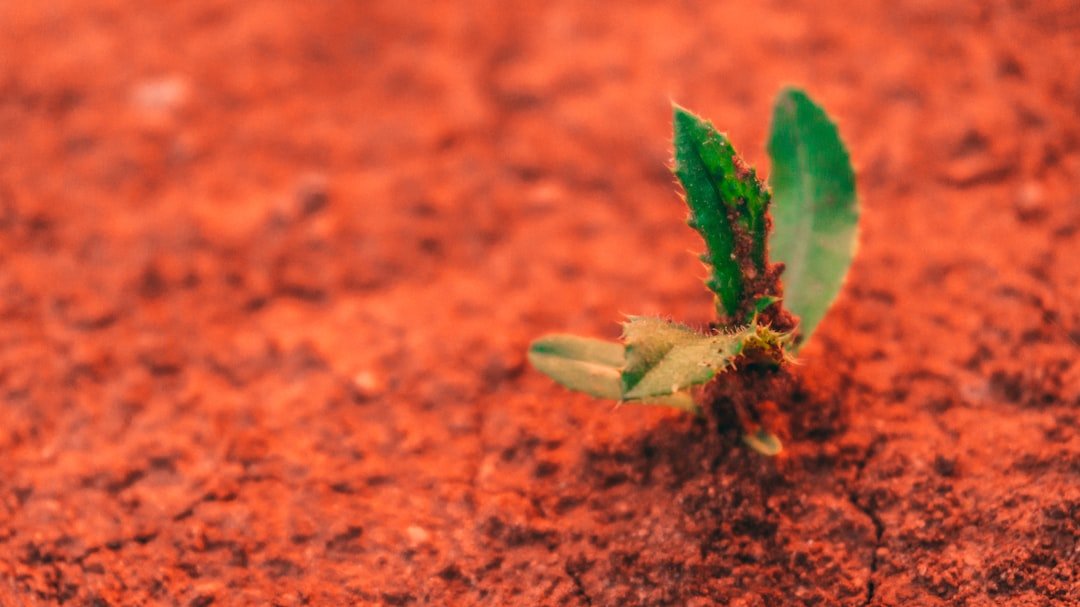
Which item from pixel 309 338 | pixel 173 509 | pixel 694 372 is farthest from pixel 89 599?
pixel 694 372

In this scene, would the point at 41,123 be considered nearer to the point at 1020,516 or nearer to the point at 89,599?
the point at 89,599

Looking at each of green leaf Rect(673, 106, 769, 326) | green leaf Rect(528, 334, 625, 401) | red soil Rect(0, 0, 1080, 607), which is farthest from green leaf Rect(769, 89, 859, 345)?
green leaf Rect(528, 334, 625, 401)

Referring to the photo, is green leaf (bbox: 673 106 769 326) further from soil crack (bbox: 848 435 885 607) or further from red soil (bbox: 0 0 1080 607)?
soil crack (bbox: 848 435 885 607)

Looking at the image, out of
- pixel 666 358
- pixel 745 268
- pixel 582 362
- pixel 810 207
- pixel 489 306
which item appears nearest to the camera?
pixel 666 358

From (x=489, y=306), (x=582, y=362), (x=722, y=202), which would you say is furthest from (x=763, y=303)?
(x=489, y=306)

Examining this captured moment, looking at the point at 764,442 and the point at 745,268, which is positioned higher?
the point at 745,268

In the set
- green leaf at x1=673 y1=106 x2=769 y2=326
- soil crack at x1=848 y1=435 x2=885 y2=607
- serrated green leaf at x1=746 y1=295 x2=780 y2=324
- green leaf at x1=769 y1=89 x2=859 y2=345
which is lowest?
soil crack at x1=848 y1=435 x2=885 y2=607

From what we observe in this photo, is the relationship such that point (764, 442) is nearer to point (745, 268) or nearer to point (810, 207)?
point (745, 268)
